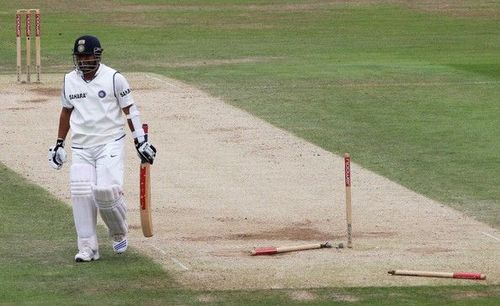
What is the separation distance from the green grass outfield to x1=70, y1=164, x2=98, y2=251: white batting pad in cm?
28

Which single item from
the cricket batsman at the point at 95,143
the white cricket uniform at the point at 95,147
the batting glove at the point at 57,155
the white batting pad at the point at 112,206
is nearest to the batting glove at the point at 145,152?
the cricket batsman at the point at 95,143

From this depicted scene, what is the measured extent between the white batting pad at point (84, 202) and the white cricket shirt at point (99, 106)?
0.30 m

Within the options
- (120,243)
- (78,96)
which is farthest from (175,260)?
(78,96)

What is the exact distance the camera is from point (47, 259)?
50.0 feet

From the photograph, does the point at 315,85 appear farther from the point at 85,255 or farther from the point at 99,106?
the point at 85,255

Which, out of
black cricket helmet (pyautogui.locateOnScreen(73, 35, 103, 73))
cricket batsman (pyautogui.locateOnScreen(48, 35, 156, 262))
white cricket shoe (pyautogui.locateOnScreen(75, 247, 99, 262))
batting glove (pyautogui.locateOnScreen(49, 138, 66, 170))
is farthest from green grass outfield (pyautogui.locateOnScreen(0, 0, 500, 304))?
black cricket helmet (pyautogui.locateOnScreen(73, 35, 103, 73))

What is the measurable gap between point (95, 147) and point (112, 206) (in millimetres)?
628

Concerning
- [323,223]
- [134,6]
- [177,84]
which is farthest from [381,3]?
[323,223]

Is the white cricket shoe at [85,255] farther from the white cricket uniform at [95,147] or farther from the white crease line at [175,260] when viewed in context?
the white crease line at [175,260]

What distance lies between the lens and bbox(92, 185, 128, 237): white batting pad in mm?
14914

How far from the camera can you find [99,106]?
15227mm

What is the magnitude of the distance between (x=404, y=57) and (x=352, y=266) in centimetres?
2111

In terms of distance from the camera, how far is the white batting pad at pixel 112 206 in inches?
587

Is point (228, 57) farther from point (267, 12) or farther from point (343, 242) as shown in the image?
point (343, 242)
